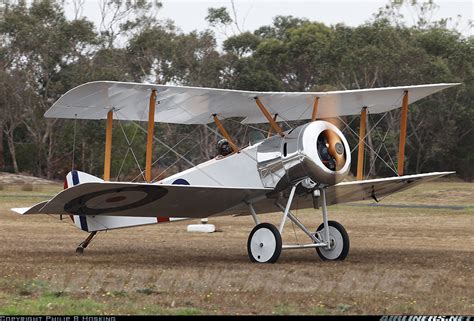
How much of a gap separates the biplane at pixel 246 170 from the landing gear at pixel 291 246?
17 mm

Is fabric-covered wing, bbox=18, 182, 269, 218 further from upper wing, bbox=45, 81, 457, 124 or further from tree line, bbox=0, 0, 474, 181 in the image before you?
tree line, bbox=0, 0, 474, 181

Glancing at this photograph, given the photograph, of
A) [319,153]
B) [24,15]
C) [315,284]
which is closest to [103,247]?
[319,153]

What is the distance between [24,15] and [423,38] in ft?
97.9

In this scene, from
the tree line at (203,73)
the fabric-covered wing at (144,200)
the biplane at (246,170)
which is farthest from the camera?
the tree line at (203,73)

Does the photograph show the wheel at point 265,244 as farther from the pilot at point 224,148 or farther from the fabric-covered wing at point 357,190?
the pilot at point 224,148

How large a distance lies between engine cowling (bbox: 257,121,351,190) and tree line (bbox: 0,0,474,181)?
38795 millimetres

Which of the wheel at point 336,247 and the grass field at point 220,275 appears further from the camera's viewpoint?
the wheel at point 336,247

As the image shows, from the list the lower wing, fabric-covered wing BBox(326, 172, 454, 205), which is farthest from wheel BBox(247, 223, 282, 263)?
fabric-covered wing BBox(326, 172, 454, 205)

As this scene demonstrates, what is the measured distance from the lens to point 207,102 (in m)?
15.2

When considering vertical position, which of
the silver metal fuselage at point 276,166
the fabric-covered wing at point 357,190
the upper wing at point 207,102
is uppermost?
the upper wing at point 207,102

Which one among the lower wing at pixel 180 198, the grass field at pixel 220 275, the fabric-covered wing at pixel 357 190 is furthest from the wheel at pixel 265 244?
the fabric-covered wing at pixel 357 190

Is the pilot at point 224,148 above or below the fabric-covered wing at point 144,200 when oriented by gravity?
above

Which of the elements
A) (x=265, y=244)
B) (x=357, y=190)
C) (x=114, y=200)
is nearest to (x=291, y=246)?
(x=265, y=244)

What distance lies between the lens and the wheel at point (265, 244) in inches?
539
